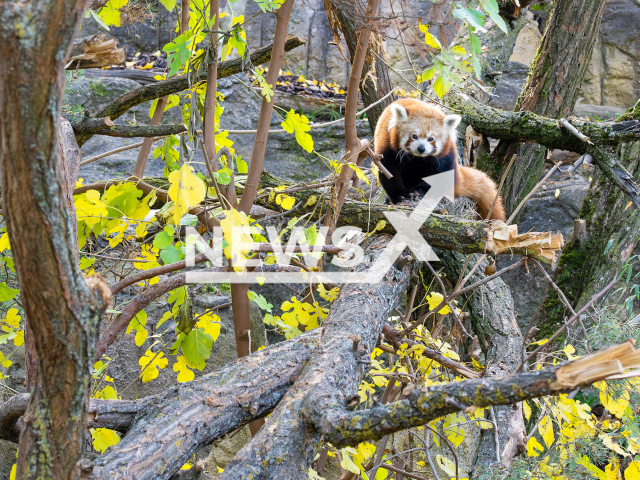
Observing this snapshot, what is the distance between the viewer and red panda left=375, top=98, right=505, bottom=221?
3.55 metres

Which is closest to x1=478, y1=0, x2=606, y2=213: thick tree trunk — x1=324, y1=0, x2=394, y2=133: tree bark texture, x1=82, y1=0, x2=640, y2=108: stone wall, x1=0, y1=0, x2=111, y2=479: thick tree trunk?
x1=324, y1=0, x2=394, y2=133: tree bark texture

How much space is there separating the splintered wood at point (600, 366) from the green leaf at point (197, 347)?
1.43 meters

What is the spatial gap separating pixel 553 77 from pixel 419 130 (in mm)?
1132

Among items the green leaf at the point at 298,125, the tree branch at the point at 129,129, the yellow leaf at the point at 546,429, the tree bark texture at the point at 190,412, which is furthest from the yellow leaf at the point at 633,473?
the tree branch at the point at 129,129

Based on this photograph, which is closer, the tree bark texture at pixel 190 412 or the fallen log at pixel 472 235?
the tree bark texture at pixel 190 412

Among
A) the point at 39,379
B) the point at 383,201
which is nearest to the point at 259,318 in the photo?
the point at 383,201

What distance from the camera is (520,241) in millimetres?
2209

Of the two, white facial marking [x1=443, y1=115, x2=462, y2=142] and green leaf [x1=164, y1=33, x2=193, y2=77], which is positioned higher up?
green leaf [x1=164, y1=33, x2=193, y2=77]

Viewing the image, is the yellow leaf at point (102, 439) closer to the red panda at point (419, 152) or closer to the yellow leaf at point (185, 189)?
the yellow leaf at point (185, 189)

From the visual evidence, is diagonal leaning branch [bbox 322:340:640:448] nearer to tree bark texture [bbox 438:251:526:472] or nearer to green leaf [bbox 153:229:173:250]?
green leaf [bbox 153:229:173:250]

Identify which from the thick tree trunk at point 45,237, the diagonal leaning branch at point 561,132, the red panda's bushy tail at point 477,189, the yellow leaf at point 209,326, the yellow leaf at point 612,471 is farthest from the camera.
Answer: the red panda's bushy tail at point 477,189

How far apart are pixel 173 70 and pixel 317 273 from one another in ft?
3.39

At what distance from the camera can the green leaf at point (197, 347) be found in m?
2.01

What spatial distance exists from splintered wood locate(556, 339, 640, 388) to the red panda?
2.65m
